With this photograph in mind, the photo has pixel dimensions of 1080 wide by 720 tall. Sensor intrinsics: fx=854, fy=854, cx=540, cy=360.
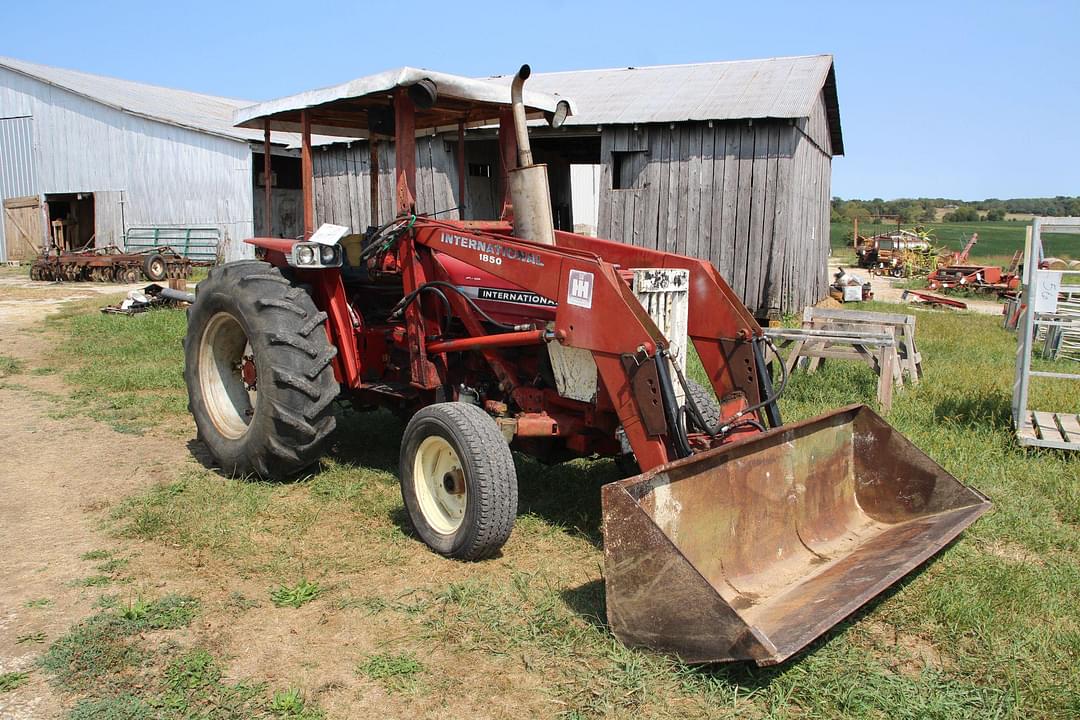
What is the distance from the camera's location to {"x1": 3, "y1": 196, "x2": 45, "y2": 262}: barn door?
77.7 feet

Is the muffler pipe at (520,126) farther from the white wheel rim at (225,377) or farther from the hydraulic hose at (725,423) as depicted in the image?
the white wheel rim at (225,377)

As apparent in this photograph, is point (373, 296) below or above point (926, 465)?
above

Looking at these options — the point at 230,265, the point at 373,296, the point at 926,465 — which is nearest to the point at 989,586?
the point at 926,465

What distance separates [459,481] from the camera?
14.1ft

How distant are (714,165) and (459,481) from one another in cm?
932

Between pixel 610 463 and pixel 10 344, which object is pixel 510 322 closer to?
pixel 610 463

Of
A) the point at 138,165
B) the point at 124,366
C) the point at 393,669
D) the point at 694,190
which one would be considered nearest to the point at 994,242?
the point at 694,190

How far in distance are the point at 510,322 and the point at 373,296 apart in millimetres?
1457

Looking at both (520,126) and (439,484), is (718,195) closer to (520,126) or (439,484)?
(520,126)

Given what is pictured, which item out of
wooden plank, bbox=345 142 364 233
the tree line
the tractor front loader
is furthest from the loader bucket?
the tree line

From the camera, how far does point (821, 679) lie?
3129 mm

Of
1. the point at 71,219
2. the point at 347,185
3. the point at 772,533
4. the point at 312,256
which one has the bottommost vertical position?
the point at 772,533

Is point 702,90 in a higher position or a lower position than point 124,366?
higher

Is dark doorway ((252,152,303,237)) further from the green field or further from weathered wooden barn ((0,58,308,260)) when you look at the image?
the green field
